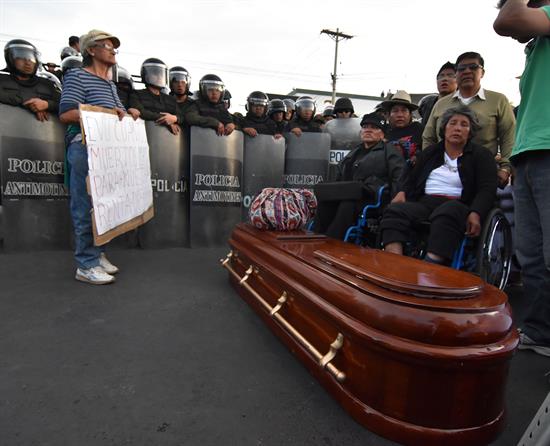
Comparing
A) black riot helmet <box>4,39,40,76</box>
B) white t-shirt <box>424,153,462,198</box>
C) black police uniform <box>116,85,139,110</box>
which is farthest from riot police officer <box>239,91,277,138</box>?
white t-shirt <box>424,153,462,198</box>

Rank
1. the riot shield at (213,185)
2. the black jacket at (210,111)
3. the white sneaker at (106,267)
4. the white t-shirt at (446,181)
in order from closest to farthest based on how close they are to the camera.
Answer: the white t-shirt at (446,181) < the white sneaker at (106,267) < the riot shield at (213,185) < the black jacket at (210,111)

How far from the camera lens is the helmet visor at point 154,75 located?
4.62 meters

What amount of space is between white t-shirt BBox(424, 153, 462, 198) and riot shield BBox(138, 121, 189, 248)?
280cm

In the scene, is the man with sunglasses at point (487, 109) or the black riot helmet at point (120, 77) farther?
the black riot helmet at point (120, 77)

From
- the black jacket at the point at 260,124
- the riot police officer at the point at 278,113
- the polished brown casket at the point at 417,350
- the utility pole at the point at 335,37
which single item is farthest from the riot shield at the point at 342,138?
the utility pole at the point at 335,37

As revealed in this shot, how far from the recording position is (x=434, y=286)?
45.1 inches

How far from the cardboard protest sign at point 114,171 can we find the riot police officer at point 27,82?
1021mm

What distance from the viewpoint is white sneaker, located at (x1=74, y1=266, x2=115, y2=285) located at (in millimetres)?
2728

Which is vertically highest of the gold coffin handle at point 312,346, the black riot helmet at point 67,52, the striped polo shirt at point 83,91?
the black riot helmet at point 67,52

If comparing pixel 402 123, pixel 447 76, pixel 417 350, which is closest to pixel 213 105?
pixel 402 123

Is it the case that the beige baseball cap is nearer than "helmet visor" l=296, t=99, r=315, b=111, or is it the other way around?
the beige baseball cap

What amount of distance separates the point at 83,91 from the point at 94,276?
1.39 meters

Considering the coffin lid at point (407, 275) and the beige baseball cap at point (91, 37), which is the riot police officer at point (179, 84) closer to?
the beige baseball cap at point (91, 37)

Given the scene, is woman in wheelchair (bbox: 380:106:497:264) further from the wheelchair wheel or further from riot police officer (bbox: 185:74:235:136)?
riot police officer (bbox: 185:74:235:136)
